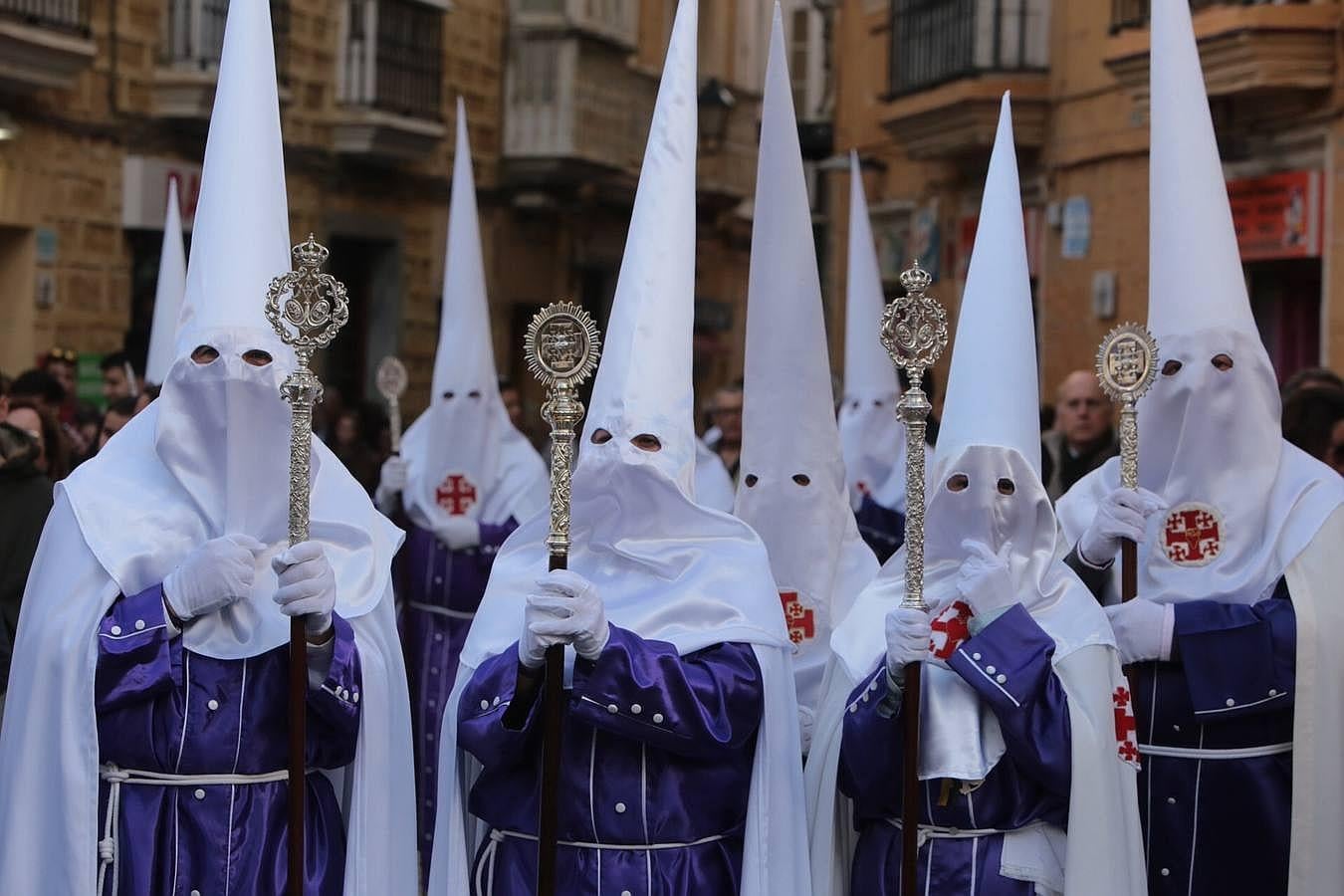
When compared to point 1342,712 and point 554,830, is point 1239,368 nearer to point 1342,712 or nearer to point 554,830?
point 1342,712

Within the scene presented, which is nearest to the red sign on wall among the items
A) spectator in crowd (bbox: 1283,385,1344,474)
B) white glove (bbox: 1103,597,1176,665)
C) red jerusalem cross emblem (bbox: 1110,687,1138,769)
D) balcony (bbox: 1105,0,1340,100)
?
balcony (bbox: 1105,0,1340,100)

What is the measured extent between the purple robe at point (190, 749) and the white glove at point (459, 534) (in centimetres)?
416

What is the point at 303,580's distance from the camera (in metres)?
4.80

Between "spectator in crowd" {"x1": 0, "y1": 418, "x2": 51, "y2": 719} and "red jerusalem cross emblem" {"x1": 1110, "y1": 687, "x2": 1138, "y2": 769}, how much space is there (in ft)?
11.2

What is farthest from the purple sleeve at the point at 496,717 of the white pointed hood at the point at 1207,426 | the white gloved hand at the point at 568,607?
the white pointed hood at the point at 1207,426

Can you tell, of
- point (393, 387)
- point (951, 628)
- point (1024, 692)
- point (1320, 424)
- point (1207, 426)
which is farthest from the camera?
point (393, 387)

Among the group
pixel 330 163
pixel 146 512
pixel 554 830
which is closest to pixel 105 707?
pixel 146 512

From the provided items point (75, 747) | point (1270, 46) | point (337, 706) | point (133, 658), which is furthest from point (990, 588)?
point (1270, 46)

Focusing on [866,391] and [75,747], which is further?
[866,391]

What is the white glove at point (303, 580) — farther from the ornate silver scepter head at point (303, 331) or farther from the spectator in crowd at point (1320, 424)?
the spectator in crowd at point (1320, 424)

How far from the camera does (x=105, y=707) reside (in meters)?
5.00

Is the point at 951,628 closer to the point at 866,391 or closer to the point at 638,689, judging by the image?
the point at 638,689

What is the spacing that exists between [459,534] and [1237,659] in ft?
13.7

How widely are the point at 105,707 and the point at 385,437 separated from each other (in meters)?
7.29
